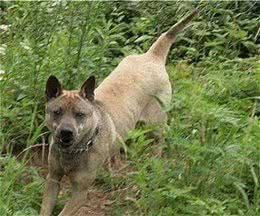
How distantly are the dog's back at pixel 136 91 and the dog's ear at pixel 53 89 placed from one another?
1.71 ft

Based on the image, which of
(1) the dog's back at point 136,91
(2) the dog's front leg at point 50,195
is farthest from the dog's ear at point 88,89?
(2) the dog's front leg at point 50,195

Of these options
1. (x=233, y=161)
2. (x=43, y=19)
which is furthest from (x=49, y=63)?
(x=233, y=161)

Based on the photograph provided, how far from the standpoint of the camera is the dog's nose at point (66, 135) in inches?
219

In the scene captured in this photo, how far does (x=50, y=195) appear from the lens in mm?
5723

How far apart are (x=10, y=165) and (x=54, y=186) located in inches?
13.1

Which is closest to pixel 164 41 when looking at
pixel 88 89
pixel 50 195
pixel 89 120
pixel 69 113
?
pixel 88 89

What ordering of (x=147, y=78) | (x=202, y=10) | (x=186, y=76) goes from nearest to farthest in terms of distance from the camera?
1. (x=147, y=78)
2. (x=186, y=76)
3. (x=202, y=10)

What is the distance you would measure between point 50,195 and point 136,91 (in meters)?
1.16

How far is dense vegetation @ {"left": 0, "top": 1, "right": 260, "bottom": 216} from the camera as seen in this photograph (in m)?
5.53

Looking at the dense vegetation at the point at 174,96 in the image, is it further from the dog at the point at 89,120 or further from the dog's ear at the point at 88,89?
the dog's ear at the point at 88,89

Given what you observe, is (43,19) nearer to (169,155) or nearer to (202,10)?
(169,155)

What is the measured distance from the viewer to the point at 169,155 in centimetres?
582

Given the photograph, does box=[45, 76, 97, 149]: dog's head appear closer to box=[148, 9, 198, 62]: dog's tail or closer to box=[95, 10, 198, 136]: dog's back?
box=[95, 10, 198, 136]: dog's back

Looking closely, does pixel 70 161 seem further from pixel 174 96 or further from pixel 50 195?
pixel 174 96
